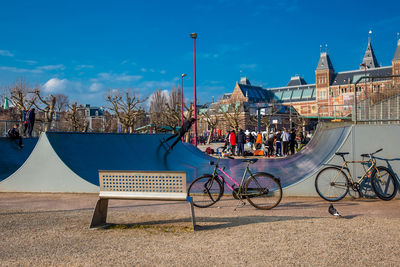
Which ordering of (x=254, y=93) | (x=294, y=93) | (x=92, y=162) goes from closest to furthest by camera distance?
(x=92, y=162) → (x=254, y=93) → (x=294, y=93)

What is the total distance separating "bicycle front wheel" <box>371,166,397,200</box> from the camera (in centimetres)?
730

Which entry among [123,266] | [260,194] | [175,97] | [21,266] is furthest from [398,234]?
[175,97]

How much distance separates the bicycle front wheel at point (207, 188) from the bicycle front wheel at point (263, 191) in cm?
59

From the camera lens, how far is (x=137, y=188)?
17.8ft

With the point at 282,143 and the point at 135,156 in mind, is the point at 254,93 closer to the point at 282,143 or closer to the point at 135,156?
the point at 282,143

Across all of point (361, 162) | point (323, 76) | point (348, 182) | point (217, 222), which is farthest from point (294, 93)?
point (217, 222)

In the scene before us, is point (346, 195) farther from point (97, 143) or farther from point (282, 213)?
point (97, 143)

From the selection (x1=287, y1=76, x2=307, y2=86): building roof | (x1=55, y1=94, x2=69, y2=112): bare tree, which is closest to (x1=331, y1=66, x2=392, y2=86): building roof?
(x1=287, y1=76, x2=307, y2=86): building roof

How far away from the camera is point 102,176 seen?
17.7 ft

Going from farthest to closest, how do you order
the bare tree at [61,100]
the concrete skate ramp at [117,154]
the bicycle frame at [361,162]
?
the bare tree at [61,100] → the concrete skate ramp at [117,154] → the bicycle frame at [361,162]

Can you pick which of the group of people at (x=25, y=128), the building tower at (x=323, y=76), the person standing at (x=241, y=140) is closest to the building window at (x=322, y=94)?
the building tower at (x=323, y=76)

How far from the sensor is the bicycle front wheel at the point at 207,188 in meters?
6.67

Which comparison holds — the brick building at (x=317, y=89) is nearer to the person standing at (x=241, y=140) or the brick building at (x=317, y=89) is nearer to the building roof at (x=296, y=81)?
Answer: the building roof at (x=296, y=81)

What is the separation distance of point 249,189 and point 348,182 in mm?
2341
